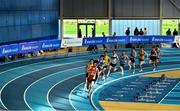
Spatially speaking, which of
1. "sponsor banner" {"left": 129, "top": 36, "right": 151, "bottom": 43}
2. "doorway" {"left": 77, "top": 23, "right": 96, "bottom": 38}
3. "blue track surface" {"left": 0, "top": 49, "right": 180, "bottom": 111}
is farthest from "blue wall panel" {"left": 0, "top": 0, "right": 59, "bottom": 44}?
"sponsor banner" {"left": 129, "top": 36, "right": 151, "bottom": 43}

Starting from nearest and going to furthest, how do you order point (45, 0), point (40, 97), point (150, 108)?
point (150, 108)
point (40, 97)
point (45, 0)

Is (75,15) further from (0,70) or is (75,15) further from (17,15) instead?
(0,70)

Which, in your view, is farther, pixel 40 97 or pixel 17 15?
pixel 17 15

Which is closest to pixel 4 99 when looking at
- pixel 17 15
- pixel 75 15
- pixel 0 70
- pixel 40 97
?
pixel 40 97

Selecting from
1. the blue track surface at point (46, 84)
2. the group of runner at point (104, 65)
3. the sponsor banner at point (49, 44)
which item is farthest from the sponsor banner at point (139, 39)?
the group of runner at point (104, 65)

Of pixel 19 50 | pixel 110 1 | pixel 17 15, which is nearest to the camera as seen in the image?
pixel 19 50

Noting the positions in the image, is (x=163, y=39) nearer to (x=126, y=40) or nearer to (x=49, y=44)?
(x=126, y=40)

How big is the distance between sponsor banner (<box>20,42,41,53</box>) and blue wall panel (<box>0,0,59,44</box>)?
3.31 meters

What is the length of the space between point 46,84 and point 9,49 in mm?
7589

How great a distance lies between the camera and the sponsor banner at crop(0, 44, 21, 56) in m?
28.9

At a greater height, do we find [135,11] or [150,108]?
[135,11]

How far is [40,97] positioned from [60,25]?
1014 inches

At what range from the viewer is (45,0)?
42.3m

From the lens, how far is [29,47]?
104 feet
